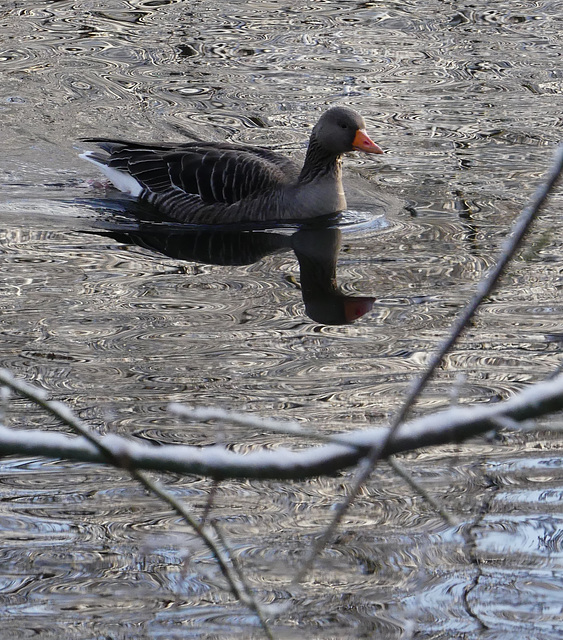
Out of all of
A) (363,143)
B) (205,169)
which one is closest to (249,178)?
(205,169)

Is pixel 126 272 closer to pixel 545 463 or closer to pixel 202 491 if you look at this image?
pixel 202 491

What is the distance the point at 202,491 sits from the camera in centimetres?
489

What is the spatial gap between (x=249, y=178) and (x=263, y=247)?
0.91m

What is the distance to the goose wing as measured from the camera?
362 inches

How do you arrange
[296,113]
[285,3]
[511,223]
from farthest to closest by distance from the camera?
1. [285,3]
2. [296,113]
3. [511,223]

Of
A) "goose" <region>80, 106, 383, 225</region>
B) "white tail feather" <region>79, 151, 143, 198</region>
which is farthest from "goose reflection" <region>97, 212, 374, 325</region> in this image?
"white tail feather" <region>79, 151, 143, 198</region>

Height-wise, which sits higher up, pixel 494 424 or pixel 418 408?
pixel 494 424

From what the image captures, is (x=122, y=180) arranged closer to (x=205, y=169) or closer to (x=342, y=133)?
(x=205, y=169)

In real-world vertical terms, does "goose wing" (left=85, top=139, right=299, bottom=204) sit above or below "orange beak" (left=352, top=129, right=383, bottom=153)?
below

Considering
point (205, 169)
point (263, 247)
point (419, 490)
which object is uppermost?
point (419, 490)

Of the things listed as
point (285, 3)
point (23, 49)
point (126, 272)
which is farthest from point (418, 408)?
point (285, 3)

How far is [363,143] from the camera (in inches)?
351

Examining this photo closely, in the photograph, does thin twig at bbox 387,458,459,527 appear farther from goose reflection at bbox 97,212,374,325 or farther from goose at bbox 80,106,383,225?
goose at bbox 80,106,383,225

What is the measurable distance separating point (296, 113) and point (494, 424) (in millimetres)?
9688
